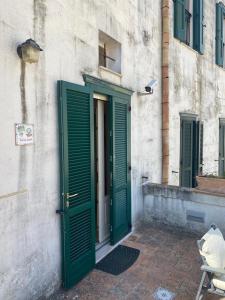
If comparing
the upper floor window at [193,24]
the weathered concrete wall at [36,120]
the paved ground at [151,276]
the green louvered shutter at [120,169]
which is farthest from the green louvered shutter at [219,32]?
the paved ground at [151,276]

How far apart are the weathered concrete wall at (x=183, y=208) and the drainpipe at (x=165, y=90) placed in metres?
0.98

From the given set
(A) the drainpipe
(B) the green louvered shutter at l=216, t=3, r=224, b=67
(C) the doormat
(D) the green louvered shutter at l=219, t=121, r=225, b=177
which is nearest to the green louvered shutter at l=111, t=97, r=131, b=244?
(C) the doormat

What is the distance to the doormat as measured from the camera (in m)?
3.16

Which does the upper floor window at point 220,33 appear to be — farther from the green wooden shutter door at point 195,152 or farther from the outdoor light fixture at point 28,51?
the outdoor light fixture at point 28,51

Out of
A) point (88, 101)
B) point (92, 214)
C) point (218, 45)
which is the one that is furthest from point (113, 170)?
point (218, 45)

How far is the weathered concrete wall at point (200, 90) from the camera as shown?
6461mm

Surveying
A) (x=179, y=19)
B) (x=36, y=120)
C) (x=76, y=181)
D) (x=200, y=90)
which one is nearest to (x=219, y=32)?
(x=200, y=90)

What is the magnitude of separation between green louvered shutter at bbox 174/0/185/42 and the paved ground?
4.62 m

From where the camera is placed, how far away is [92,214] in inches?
147

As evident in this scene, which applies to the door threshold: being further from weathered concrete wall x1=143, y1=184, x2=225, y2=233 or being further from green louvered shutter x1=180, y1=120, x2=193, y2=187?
green louvered shutter x1=180, y1=120, x2=193, y2=187

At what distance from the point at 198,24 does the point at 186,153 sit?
11.5 feet

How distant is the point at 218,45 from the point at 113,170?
698 centimetres

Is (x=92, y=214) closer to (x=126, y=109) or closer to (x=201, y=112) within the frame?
(x=126, y=109)

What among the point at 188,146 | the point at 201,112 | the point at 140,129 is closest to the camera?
the point at 140,129
